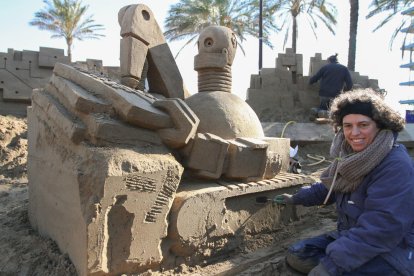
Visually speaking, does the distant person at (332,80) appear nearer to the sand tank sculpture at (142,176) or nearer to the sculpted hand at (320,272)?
the sand tank sculpture at (142,176)

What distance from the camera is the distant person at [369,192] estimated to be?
5.74 ft

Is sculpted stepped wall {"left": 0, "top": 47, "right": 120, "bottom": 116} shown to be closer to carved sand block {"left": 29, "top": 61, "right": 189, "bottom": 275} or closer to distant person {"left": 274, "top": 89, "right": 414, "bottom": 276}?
carved sand block {"left": 29, "top": 61, "right": 189, "bottom": 275}

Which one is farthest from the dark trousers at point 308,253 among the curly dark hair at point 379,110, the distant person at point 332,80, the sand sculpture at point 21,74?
the sand sculpture at point 21,74

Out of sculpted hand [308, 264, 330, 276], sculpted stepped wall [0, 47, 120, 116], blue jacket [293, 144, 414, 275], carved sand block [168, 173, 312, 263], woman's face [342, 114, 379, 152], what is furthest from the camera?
sculpted stepped wall [0, 47, 120, 116]

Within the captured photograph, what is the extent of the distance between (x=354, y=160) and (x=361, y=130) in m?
0.17

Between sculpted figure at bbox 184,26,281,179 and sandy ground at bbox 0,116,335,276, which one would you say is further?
sculpted figure at bbox 184,26,281,179

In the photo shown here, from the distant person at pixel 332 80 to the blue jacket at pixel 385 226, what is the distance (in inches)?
236

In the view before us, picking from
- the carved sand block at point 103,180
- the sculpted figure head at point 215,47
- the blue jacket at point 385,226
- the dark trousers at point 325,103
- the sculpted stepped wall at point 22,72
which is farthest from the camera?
the sculpted stepped wall at point 22,72

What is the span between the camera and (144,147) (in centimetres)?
243

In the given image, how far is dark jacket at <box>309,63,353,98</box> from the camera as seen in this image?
24.8 feet

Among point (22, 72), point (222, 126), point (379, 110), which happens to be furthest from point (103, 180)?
point (22, 72)

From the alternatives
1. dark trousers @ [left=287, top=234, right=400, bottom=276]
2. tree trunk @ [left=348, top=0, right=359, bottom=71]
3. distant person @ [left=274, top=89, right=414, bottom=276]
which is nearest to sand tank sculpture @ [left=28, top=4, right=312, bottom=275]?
dark trousers @ [left=287, top=234, right=400, bottom=276]

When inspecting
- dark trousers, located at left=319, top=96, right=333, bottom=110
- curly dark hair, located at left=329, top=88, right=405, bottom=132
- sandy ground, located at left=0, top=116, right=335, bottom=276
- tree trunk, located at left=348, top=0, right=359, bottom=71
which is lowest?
sandy ground, located at left=0, top=116, right=335, bottom=276

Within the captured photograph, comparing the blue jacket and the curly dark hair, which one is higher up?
the curly dark hair
